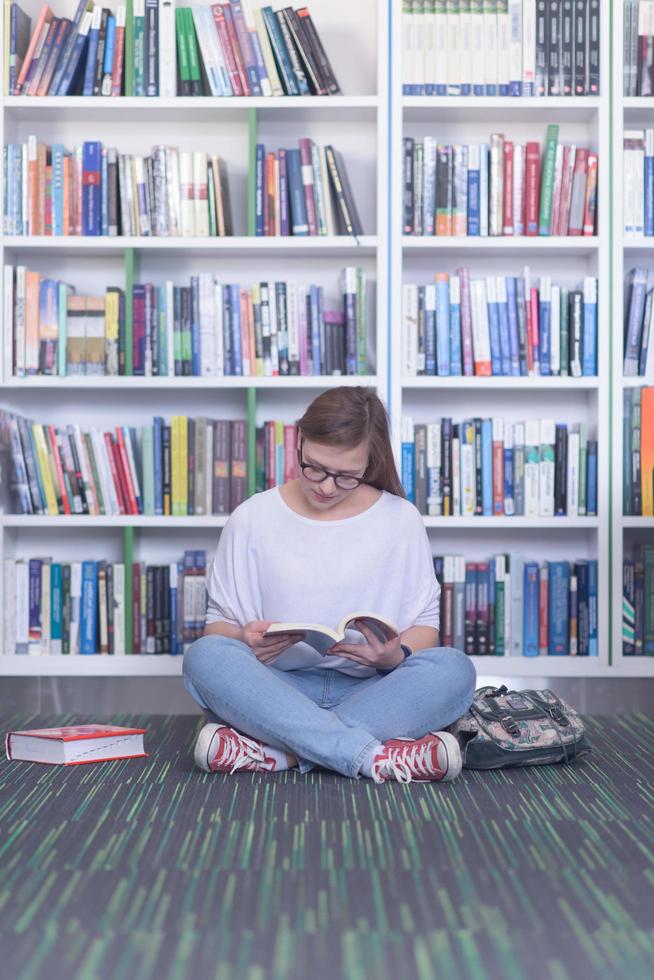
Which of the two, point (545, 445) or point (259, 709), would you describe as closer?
point (259, 709)

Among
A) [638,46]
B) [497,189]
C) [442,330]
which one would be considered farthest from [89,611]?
[638,46]

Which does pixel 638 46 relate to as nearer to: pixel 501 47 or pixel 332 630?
pixel 501 47

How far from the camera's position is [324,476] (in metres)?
2.25

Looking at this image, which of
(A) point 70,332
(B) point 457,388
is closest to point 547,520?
(B) point 457,388

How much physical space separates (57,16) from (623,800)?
9.10 ft

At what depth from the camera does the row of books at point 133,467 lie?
3.13 meters

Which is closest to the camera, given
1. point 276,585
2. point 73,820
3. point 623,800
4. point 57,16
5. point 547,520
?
point 73,820

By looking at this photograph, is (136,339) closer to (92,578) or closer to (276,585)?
(92,578)

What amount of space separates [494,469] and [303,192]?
0.95m

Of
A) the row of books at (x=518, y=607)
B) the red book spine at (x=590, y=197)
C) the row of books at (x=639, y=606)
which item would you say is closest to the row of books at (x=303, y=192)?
the red book spine at (x=590, y=197)

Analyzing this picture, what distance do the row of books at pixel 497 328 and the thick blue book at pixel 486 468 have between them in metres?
0.16

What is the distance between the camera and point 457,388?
10.5 feet

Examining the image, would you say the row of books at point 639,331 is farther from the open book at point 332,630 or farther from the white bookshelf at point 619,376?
the open book at point 332,630

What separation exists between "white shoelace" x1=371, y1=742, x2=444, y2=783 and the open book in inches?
8.8
